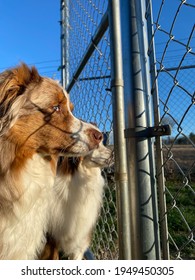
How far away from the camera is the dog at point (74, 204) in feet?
8.82

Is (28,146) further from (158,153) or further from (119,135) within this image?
(158,153)

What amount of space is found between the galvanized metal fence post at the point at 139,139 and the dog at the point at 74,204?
1.41 meters

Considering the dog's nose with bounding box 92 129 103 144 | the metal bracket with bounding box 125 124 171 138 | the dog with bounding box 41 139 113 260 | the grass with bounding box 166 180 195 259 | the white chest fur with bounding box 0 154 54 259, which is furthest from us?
the grass with bounding box 166 180 195 259

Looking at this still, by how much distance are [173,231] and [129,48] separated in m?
2.91

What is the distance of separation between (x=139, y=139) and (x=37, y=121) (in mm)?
1240

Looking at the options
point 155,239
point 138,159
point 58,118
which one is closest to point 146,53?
point 138,159

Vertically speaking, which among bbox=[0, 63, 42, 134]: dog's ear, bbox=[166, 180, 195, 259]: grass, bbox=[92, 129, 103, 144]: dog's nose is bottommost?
bbox=[166, 180, 195, 259]: grass

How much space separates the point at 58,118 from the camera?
92.4 inches

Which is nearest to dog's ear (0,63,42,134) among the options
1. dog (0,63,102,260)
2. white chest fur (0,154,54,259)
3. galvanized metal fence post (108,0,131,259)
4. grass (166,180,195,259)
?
dog (0,63,102,260)

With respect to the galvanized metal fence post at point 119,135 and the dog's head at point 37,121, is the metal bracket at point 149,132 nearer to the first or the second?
the galvanized metal fence post at point 119,135

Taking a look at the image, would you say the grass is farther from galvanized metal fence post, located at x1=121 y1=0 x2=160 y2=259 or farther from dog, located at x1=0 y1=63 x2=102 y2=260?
galvanized metal fence post, located at x1=121 y1=0 x2=160 y2=259

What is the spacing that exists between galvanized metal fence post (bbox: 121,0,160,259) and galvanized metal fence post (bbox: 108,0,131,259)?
1.1 inches

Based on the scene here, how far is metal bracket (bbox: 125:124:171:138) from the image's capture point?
45.4 inches
